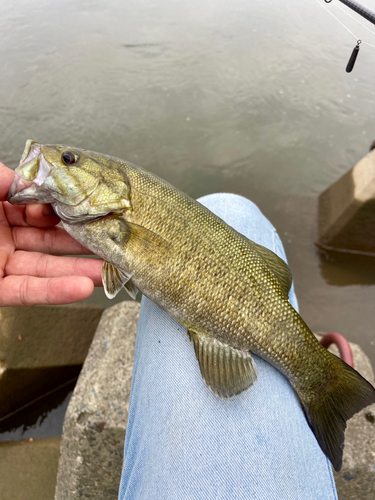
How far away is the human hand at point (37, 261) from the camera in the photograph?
152 cm

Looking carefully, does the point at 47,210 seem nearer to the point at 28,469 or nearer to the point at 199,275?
the point at 199,275

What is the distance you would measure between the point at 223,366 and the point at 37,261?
1274 millimetres

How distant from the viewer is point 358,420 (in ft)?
6.15

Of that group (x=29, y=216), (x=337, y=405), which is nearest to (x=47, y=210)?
(x=29, y=216)

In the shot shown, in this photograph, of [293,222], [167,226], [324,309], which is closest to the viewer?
[167,226]

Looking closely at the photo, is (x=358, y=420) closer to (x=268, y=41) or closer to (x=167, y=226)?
(x=167, y=226)

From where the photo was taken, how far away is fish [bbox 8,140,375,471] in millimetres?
1458

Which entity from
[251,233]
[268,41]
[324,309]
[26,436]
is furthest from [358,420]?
[268,41]

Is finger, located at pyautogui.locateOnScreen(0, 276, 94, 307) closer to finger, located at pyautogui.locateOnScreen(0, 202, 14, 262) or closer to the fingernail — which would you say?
finger, located at pyautogui.locateOnScreen(0, 202, 14, 262)

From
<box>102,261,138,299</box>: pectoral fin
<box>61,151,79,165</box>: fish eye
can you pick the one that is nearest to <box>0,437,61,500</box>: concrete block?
<box>102,261,138,299</box>: pectoral fin

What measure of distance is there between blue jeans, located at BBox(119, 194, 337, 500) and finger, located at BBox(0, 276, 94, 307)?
0.53 m

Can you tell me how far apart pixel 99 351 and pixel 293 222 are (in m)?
3.13

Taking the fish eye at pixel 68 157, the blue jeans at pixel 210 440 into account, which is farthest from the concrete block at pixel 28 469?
the fish eye at pixel 68 157

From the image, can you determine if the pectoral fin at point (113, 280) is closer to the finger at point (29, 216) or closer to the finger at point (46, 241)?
the finger at point (46, 241)
